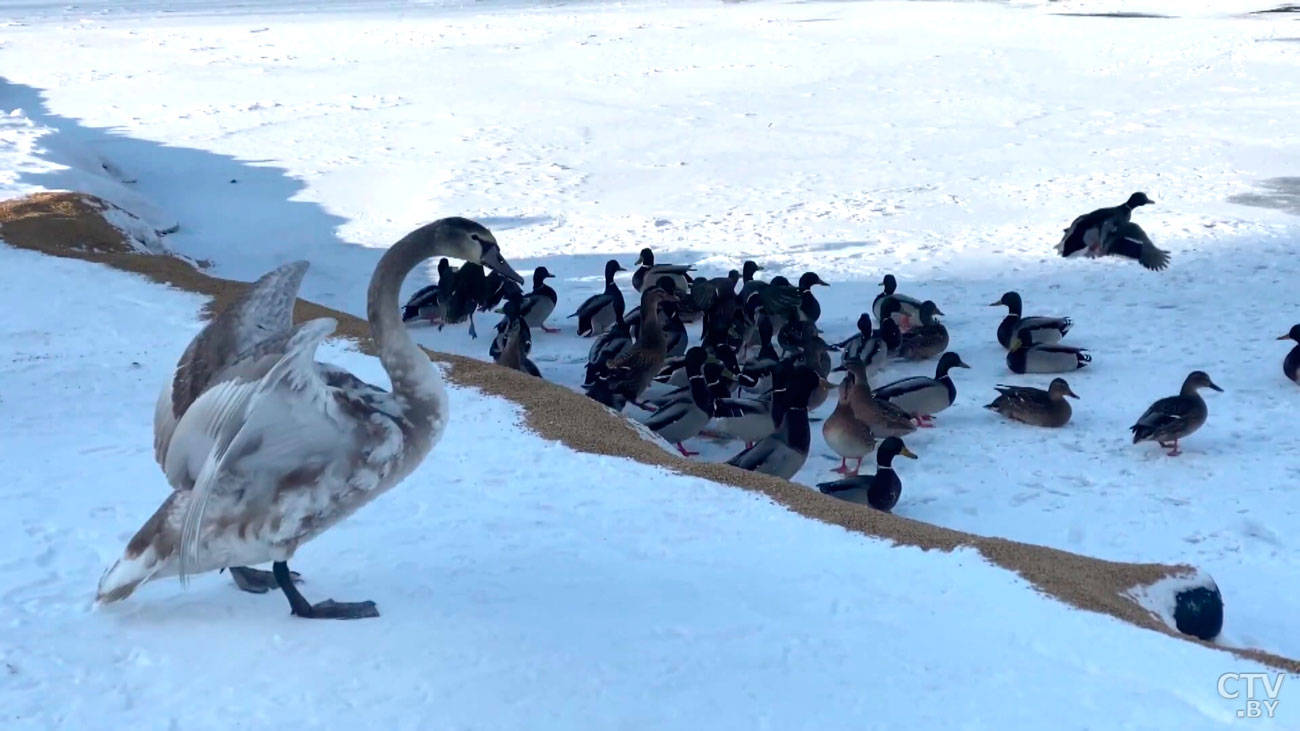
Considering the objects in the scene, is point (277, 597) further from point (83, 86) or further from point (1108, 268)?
point (83, 86)

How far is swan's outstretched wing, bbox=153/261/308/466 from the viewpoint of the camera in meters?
4.44

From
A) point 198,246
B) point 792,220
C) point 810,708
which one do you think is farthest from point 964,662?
point 198,246

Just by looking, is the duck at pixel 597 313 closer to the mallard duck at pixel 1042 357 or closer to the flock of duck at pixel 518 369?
the flock of duck at pixel 518 369

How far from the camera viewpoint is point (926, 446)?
950 cm

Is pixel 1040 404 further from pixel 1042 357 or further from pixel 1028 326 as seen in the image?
pixel 1028 326

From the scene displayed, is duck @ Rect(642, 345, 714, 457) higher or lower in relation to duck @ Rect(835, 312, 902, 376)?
lower

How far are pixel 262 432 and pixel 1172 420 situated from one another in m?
6.58

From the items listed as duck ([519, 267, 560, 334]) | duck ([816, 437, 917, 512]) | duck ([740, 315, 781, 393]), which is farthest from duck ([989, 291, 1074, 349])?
duck ([519, 267, 560, 334])

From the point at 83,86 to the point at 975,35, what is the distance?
65.5ft

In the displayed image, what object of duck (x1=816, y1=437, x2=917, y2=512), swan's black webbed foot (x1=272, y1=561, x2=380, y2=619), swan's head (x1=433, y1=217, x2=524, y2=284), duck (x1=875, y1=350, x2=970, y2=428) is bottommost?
duck (x1=816, y1=437, x2=917, y2=512)

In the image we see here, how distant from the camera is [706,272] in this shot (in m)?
14.3
